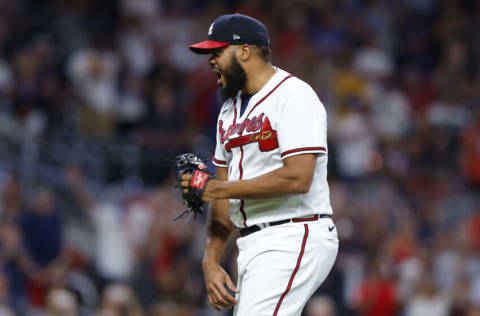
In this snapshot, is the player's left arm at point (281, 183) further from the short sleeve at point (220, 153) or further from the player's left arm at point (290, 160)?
the short sleeve at point (220, 153)

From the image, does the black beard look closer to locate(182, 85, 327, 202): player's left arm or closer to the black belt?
locate(182, 85, 327, 202): player's left arm

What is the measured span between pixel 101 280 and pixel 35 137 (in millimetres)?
1925

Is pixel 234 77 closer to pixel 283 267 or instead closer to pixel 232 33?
pixel 232 33

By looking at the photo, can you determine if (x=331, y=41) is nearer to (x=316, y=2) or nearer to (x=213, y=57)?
(x=316, y=2)

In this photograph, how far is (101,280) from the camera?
9.07 meters

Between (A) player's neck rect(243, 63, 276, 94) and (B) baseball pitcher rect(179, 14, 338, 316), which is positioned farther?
(A) player's neck rect(243, 63, 276, 94)

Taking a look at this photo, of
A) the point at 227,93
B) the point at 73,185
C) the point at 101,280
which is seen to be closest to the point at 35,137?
the point at 73,185

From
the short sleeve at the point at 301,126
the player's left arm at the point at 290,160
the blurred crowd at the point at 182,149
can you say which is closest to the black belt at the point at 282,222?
the player's left arm at the point at 290,160

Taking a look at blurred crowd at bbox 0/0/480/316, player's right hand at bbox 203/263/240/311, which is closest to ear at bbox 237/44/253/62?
player's right hand at bbox 203/263/240/311

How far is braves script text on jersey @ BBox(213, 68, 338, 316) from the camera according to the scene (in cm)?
406

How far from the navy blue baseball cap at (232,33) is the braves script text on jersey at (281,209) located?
0.24m

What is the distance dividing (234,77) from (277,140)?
40 cm

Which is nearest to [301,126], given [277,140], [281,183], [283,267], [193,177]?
[277,140]

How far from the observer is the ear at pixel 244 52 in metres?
4.22
